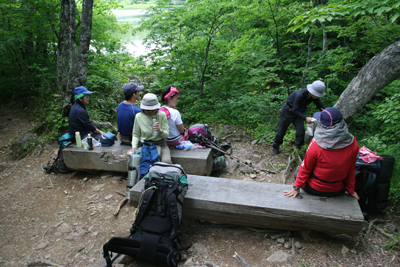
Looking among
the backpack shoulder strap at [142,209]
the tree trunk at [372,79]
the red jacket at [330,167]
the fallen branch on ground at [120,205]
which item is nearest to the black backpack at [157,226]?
the backpack shoulder strap at [142,209]

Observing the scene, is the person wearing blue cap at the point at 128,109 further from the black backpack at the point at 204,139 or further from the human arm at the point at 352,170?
the human arm at the point at 352,170

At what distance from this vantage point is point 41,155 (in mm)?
5957

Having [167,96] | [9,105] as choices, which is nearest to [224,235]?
[167,96]

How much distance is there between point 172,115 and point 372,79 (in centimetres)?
370

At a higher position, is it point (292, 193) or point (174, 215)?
point (292, 193)

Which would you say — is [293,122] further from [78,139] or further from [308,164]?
[78,139]

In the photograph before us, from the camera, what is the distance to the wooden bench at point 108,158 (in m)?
4.39

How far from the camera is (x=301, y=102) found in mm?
5012

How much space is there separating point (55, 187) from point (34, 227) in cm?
119

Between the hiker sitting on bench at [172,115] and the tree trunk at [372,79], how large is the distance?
126 inches

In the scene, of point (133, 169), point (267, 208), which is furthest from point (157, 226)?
point (133, 169)

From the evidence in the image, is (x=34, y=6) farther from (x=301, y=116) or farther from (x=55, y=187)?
(x=301, y=116)

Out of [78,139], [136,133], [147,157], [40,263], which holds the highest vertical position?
[136,133]

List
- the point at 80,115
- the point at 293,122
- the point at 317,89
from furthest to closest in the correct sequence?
the point at 293,122, the point at 80,115, the point at 317,89
